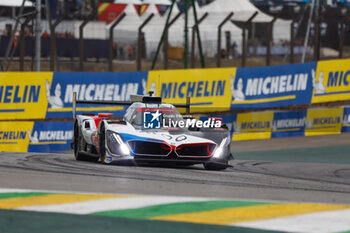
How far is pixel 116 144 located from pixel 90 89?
22.6 feet

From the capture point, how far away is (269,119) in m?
19.2

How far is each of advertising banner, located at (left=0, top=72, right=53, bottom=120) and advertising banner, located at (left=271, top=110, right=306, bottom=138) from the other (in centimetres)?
586

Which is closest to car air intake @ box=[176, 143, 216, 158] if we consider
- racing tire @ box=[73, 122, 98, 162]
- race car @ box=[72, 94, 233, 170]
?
race car @ box=[72, 94, 233, 170]

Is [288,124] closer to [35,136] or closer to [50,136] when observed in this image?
[50,136]

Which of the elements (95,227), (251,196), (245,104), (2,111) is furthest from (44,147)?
(95,227)

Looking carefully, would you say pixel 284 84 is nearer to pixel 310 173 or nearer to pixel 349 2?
pixel 349 2

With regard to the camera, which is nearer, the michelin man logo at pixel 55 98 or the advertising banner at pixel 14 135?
the advertising banner at pixel 14 135

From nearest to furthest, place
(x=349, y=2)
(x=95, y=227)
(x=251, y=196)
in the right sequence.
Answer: (x=95, y=227), (x=251, y=196), (x=349, y=2)

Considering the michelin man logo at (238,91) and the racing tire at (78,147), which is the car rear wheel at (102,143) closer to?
the racing tire at (78,147)

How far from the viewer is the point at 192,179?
9.80 meters

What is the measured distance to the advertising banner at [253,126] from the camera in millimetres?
18828

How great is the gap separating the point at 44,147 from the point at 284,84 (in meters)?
6.57

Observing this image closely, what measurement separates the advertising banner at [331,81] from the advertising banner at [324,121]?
0.49 m

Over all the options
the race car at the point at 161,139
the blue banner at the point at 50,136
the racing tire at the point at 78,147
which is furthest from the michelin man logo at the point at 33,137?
the race car at the point at 161,139
